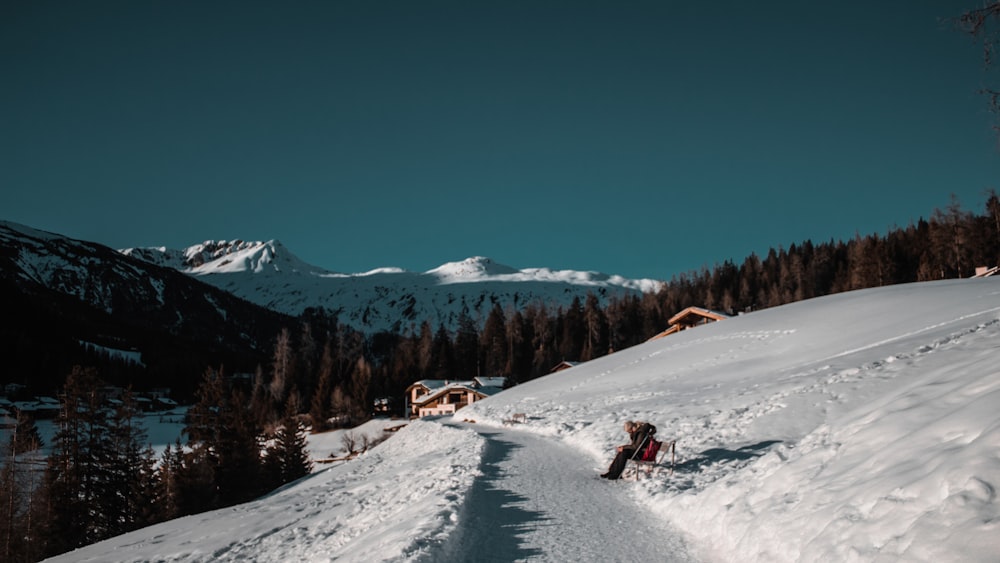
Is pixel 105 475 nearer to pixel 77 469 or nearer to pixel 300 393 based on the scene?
pixel 77 469

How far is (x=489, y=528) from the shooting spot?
32.0 feet

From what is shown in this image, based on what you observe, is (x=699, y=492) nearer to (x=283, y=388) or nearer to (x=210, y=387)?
(x=210, y=387)

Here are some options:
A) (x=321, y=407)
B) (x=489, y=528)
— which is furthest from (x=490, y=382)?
(x=489, y=528)

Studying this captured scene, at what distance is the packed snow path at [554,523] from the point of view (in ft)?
27.6

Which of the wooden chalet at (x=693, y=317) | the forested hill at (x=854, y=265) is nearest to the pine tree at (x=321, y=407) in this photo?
the wooden chalet at (x=693, y=317)

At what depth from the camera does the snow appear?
6420 millimetres

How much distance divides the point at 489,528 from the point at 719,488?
14.3 ft

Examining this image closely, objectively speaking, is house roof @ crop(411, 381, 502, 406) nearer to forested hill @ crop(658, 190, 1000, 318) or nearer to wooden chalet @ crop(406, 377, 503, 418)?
wooden chalet @ crop(406, 377, 503, 418)

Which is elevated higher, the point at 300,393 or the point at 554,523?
the point at 554,523

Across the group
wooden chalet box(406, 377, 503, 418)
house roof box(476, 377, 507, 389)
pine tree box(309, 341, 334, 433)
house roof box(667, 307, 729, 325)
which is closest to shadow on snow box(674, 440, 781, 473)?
house roof box(667, 307, 729, 325)

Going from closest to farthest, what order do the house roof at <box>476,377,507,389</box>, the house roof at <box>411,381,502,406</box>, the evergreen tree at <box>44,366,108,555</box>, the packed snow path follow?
the packed snow path, the evergreen tree at <box>44,366,108,555</box>, the house roof at <box>411,381,502,406</box>, the house roof at <box>476,377,507,389</box>

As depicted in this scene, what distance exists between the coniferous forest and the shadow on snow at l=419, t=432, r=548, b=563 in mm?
11779

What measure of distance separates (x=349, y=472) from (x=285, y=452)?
74.0 feet

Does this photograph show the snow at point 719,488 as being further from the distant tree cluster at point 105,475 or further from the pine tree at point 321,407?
the pine tree at point 321,407
